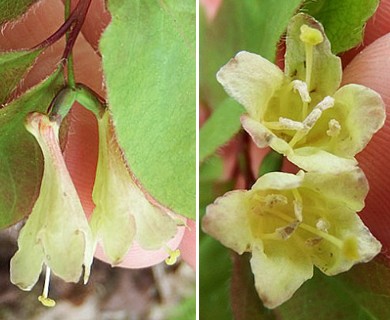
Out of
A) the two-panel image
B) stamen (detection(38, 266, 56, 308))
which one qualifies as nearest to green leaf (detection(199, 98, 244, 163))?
the two-panel image

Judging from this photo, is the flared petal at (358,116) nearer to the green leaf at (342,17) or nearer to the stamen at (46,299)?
the green leaf at (342,17)

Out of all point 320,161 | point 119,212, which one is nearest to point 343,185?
point 320,161

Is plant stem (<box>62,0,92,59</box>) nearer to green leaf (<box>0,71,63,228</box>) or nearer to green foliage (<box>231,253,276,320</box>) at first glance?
green leaf (<box>0,71,63,228</box>)

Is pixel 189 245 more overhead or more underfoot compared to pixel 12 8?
more underfoot

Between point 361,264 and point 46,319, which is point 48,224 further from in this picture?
point 361,264

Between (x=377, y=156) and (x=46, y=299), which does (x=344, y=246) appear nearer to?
(x=377, y=156)

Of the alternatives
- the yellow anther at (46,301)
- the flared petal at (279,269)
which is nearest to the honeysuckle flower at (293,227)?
the flared petal at (279,269)
